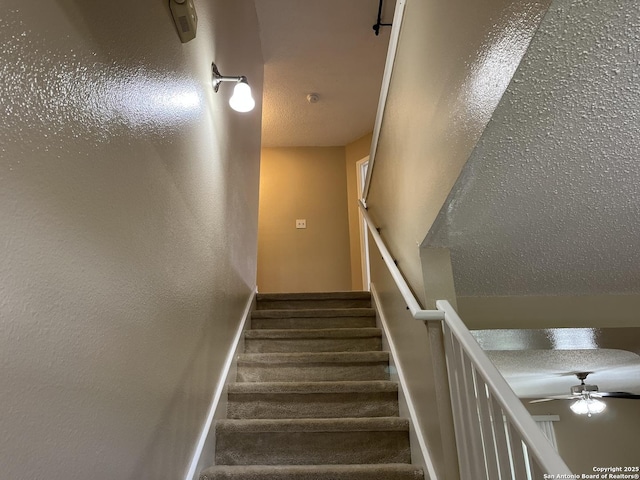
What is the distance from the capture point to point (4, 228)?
2.38 ft

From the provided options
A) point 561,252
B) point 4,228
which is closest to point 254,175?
point 561,252

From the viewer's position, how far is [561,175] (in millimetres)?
1412

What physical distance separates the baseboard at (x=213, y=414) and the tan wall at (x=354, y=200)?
2284 mm

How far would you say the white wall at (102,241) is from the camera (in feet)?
2.51

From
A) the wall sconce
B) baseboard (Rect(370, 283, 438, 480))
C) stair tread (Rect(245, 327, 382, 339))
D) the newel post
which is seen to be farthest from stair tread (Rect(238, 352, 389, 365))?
the wall sconce

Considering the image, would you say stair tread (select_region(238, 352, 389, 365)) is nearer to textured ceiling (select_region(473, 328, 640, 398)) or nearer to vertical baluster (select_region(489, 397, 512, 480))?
textured ceiling (select_region(473, 328, 640, 398))

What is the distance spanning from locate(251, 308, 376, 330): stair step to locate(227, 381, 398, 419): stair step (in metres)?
0.84

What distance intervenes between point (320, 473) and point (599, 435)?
487cm

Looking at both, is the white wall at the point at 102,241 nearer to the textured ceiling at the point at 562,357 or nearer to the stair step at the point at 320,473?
the stair step at the point at 320,473

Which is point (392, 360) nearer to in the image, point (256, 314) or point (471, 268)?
point (471, 268)

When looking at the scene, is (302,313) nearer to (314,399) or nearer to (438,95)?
(314,399)

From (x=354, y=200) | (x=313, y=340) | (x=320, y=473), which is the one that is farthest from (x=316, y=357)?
(x=354, y=200)

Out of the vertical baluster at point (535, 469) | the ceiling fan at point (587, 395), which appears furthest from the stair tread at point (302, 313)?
the ceiling fan at point (587, 395)

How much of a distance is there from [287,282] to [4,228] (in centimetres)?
429
